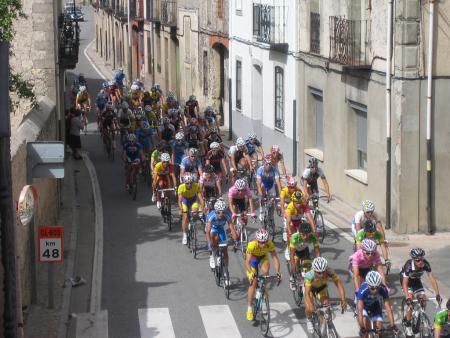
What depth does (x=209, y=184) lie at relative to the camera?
20781 millimetres

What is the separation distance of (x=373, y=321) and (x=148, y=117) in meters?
19.9

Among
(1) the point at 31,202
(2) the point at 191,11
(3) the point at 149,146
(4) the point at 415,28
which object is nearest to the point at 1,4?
(1) the point at 31,202

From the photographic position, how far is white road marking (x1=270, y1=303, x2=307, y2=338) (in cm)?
1475

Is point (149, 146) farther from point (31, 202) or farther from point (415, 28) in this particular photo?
point (31, 202)

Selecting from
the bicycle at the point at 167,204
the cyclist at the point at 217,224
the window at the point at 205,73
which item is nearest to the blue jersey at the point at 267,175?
the bicycle at the point at 167,204

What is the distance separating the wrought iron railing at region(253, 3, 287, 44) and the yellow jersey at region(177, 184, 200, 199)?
10945mm

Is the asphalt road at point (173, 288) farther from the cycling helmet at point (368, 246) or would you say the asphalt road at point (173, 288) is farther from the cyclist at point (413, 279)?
the cycling helmet at point (368, 246)

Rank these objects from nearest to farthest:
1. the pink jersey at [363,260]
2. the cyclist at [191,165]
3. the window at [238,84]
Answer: the pink jersey at [363,260]
the cyclist at [191,165]
the window at [238,84]

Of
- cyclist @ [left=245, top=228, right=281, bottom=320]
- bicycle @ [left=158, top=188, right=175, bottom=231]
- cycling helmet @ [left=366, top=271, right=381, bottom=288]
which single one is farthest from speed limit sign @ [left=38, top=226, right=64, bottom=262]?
bicycle @ [left=158, top=188, right=175, bottom=231]

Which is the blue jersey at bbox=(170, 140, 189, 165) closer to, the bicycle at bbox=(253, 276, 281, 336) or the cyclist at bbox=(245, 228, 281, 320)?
the cyclist at bbox=(245, 228, 281, 320)

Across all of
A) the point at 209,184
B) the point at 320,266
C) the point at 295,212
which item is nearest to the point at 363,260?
the point at 320,266

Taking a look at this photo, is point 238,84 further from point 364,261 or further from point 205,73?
point 364,261

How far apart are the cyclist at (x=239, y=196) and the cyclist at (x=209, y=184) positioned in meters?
1.53

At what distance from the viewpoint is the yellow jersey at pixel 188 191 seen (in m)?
19.4
